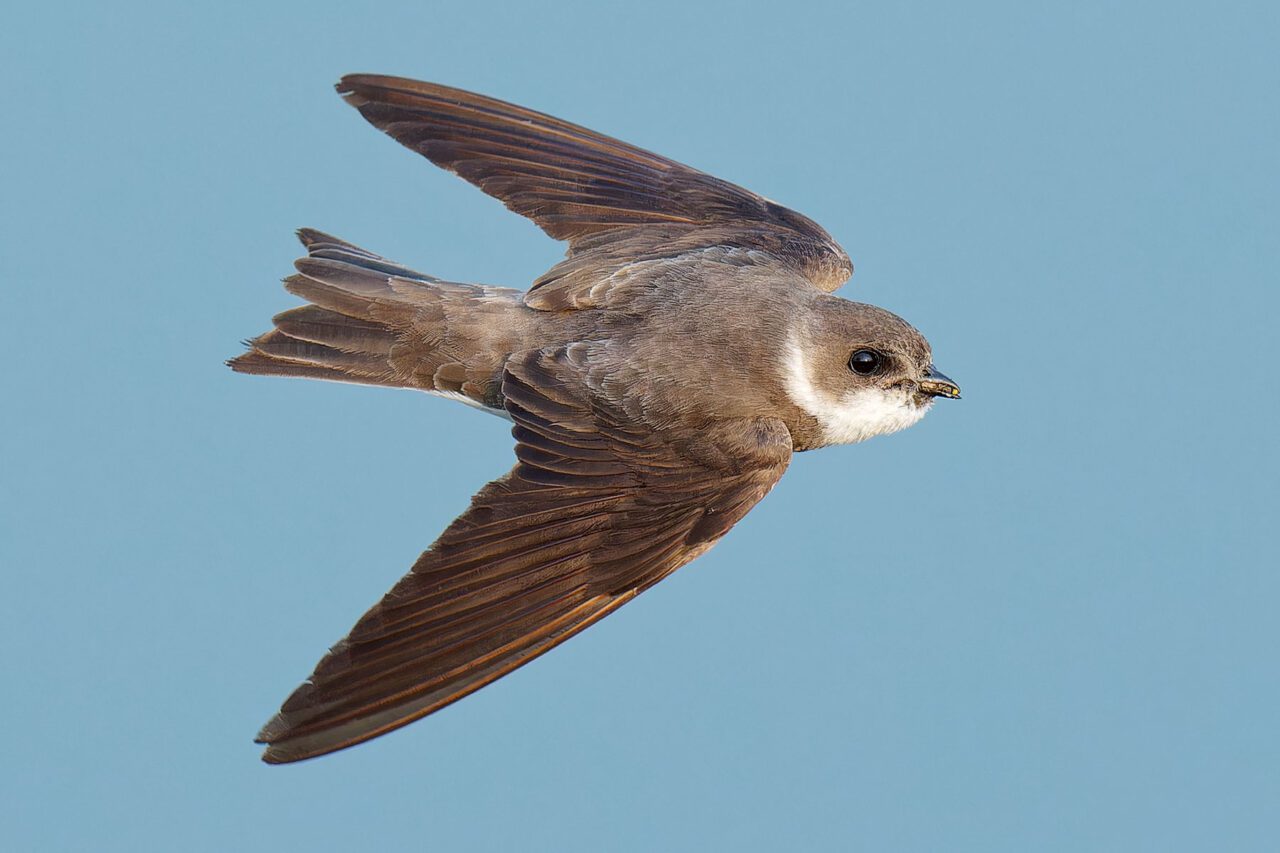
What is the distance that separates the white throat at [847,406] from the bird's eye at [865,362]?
72 millimetres

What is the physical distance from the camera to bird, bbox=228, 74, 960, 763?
4.91 m

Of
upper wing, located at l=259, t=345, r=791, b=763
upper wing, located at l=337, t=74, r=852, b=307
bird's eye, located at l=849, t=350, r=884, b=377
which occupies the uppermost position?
upper wing, located at l=337, t=74, r=852, b=307

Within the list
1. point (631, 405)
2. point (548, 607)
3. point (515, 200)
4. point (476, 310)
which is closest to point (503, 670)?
point (548, 607)

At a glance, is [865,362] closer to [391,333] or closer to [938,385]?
[938,385]

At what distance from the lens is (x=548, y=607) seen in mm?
5031

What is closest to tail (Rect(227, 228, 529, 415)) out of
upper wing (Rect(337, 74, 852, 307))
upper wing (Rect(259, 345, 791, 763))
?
upper wing (Rect(259, 345, 791, 763))

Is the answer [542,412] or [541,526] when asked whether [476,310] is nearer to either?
[542,412]

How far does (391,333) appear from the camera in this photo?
582 centimetres

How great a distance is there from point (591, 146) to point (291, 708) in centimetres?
296

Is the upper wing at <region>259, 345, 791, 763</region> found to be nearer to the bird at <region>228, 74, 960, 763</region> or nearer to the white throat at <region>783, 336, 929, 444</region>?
the bird at <region>228, 74, 960, 763</region>

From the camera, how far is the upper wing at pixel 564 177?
6.38 metres

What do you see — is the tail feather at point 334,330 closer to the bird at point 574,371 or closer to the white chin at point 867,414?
the bird at point 574,371

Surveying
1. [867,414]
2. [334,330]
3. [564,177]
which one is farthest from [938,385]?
[334,330]

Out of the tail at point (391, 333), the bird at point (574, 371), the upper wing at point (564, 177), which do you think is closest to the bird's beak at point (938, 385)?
the bird at point (574, 371)
